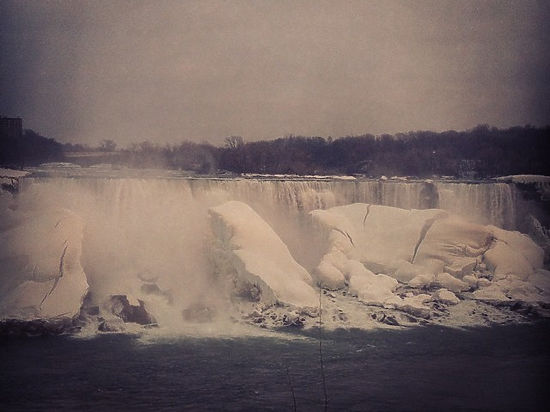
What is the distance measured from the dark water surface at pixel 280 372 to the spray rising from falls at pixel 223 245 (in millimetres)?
680

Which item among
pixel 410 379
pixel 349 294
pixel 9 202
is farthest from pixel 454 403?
pixel 9 202

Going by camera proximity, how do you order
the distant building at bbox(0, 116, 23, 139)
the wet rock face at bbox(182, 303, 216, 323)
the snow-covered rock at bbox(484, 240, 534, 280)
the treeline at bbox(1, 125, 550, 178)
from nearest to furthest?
the wet rock face at bbox(182, 303, 216, 323) → the snow-covered rock at bbox(484, 240, 534, 280) → the distant building at bbox(0, 116, 23, 139) → the treeline at bbox(1, 125, 550, 178)

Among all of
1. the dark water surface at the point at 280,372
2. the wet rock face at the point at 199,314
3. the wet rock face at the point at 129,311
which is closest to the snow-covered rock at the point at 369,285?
the dark water surface at the point at 280,372

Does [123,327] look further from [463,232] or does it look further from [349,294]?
[463,232]

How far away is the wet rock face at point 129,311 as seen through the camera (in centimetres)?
619

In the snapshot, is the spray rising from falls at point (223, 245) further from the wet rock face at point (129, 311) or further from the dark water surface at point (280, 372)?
the dark water surface at point (280, 372)

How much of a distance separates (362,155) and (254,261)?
6.53m

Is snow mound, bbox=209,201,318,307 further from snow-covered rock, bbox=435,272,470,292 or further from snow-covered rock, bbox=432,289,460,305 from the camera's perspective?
snow-covered rock, bbox=435,272,470,292

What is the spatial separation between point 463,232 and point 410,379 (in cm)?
363

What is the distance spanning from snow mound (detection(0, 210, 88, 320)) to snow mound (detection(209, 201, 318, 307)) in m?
1.69

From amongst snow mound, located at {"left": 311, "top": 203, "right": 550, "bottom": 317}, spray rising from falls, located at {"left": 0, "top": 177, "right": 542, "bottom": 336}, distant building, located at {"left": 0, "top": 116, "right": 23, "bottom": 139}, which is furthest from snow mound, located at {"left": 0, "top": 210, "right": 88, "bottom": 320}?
snow mound, located at {"left": 311, "top": 203, "right": 550, "bottom": 317}

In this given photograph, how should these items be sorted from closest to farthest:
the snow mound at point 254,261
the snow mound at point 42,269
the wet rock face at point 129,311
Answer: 1. the snow mound at point 42,269
2. the wet rock face at point 129,311
3. the snow mound at point 254,261

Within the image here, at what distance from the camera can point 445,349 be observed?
566 cm

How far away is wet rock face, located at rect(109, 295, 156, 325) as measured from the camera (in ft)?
20.3
